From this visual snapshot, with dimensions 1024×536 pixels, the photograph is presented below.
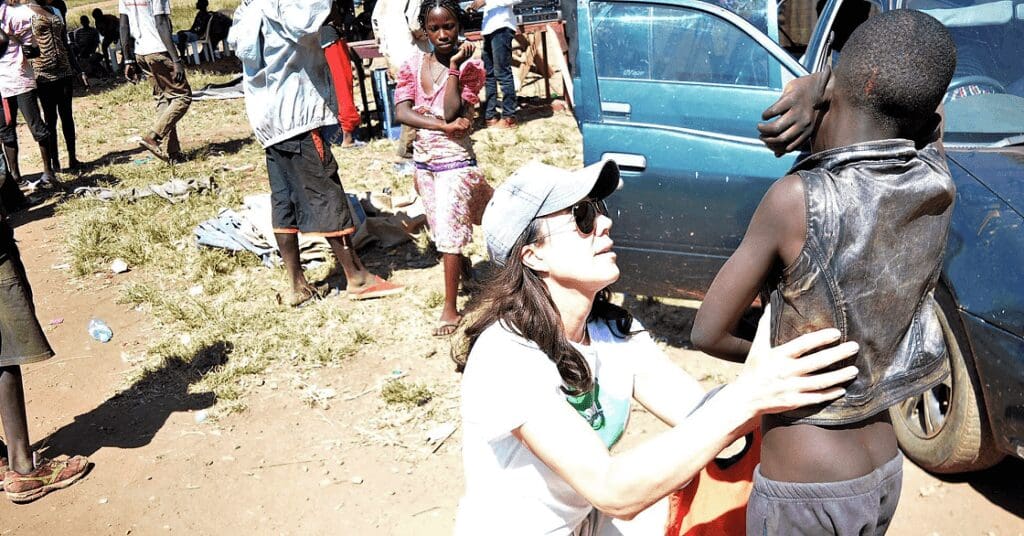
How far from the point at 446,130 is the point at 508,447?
3139 millimetres

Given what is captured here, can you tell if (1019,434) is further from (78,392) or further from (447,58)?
(78,392)

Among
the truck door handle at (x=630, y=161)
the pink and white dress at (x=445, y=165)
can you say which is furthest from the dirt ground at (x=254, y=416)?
the truck door handle at (x=630, y=161)

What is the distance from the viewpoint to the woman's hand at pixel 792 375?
166cm

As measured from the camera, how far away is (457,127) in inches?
192

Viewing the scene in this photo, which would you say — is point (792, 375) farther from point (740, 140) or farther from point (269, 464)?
point (269, 464)

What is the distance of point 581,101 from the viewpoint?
4367 mm

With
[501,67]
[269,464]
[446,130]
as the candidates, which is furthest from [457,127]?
[501,67]

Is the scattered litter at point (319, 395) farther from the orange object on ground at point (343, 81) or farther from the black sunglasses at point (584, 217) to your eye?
the orange object on ground at point (343, 81)

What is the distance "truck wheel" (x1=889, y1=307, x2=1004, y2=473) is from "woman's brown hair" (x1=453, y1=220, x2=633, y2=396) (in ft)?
5.61

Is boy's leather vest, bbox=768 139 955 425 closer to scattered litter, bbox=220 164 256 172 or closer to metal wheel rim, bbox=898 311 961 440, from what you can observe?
metal wheel rim, bbox=898 311 961 440

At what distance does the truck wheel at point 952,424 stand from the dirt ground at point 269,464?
6.0 inches

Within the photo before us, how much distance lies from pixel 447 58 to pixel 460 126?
407 millimetres

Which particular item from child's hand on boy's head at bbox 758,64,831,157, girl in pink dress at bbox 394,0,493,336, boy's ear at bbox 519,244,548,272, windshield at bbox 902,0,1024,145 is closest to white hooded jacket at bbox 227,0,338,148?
girl in pink dress at bbox 394,0,493,336

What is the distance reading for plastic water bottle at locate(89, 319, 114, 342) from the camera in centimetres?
561
